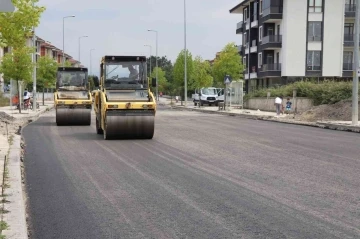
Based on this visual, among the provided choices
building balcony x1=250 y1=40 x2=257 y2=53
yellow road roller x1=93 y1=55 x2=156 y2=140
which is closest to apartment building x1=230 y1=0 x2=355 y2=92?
building balcony x1=250 y1=40 x2=257 y2=53

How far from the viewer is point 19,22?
839 inches

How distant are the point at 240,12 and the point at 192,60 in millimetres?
10973

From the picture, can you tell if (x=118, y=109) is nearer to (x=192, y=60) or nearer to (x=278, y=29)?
(x=278, y=29)

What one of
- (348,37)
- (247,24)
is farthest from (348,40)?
(247,24)

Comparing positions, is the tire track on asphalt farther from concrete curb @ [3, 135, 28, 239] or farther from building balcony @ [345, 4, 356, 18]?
building balcony @ [345, 4, 356, 18]

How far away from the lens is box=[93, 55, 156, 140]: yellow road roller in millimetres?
17250

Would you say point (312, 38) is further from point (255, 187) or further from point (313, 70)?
point (255, 187)

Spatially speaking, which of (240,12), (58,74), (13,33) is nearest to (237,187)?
(13,33)

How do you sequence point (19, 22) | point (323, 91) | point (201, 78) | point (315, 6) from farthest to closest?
point (201, 78) → point (315, 6) → point (323, 91) → point (19, 22)

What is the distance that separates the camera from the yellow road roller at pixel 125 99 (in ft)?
56.6

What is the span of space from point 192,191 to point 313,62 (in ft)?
161

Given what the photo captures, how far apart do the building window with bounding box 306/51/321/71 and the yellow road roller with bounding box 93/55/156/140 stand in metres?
39.1

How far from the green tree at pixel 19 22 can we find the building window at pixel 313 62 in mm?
38036

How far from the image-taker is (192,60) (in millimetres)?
67625
